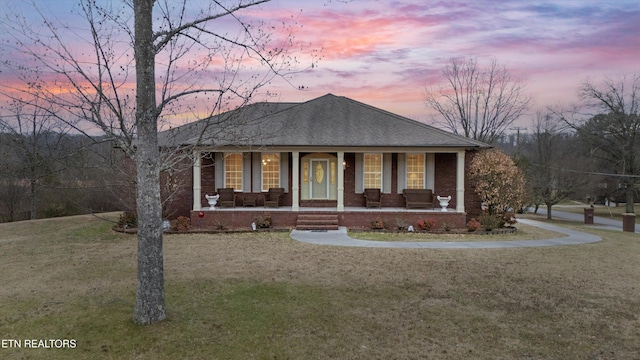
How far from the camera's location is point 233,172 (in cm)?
1667

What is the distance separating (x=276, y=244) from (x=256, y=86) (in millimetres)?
6803

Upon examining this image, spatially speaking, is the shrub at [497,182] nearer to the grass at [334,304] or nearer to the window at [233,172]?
the grass at [334,304]

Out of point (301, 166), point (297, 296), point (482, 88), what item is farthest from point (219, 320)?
point (482, 88)

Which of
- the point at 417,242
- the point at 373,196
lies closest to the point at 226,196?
the point at 373,196

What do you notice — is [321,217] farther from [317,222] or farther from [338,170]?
[338,170]

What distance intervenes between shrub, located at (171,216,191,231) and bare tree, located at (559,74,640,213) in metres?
36.6

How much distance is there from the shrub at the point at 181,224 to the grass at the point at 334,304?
11.8 ft

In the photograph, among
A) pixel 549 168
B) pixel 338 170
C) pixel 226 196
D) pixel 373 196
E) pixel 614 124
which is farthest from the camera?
pixel 614 124

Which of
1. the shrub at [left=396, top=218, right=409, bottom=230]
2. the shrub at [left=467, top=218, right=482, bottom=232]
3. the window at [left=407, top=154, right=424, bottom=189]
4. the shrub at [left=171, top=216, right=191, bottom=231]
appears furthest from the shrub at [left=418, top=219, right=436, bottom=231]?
the shrub at [left=171, top=216, right=191, bottom=231]

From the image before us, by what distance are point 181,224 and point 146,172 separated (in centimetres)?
Result: 991

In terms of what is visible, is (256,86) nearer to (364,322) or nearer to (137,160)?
(137,160)

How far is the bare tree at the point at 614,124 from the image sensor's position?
1368 inches

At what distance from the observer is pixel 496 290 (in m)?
7.14

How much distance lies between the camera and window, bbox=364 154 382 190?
1675 centimetres
